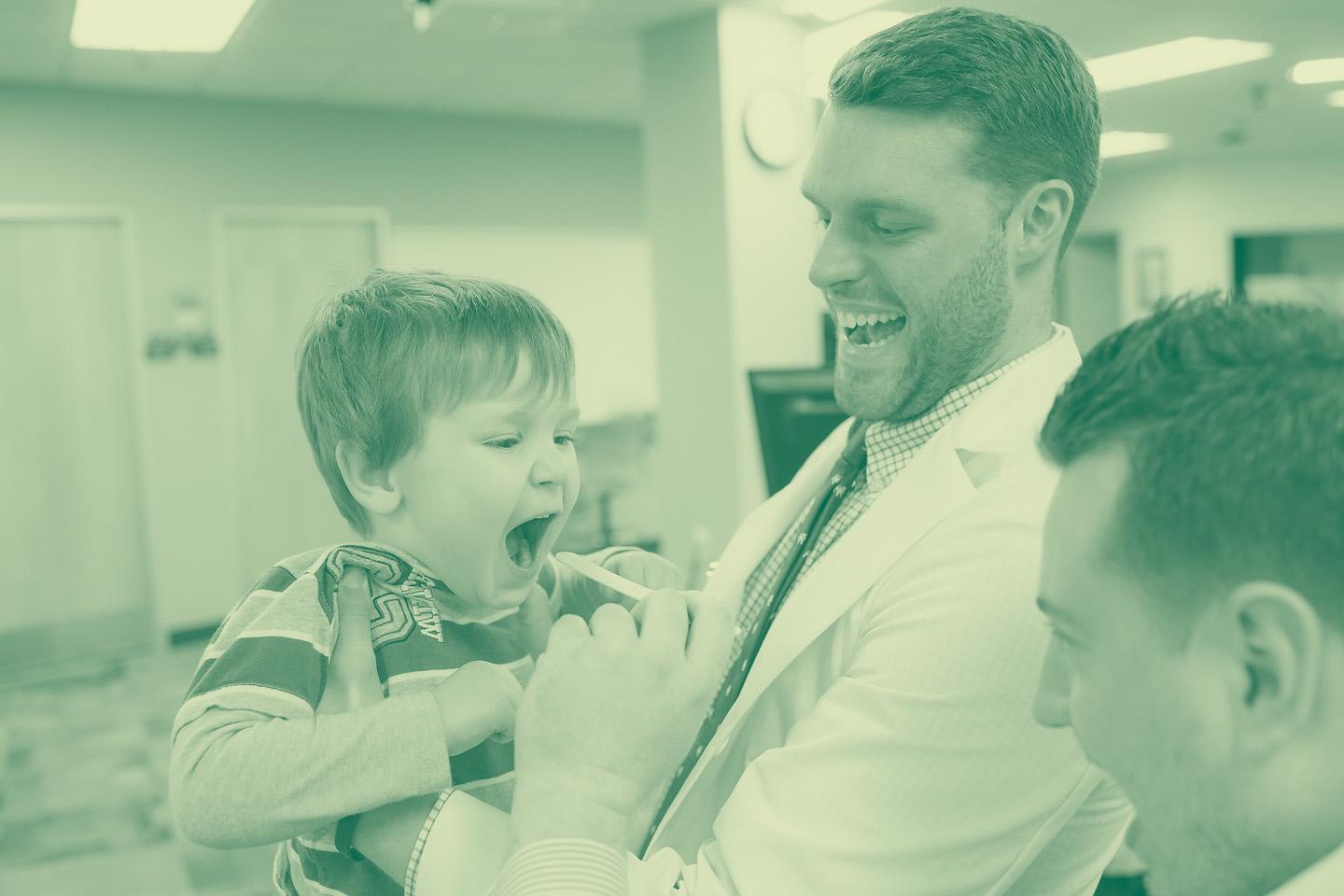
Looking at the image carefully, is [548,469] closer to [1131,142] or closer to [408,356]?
[408,356]

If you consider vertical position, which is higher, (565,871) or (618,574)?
(618,574)

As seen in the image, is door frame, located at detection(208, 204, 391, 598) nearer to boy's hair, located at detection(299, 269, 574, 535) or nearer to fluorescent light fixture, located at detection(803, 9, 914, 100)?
fluorescent light fixture, located at detection(803, 9, 914, 100)

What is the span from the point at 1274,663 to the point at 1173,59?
7197 mm

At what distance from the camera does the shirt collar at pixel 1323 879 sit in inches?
21.6

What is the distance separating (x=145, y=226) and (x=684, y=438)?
10.7ft

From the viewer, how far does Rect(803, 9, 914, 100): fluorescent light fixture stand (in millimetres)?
5305

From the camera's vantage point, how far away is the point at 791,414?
2502 millimetres

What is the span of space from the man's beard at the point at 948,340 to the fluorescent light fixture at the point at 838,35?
4.03 meters

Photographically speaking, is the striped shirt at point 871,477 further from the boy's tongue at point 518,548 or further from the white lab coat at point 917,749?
the boy's tongue at point 518,548

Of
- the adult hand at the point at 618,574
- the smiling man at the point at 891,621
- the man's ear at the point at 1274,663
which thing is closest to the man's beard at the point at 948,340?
the smiling man at the point at 891,621

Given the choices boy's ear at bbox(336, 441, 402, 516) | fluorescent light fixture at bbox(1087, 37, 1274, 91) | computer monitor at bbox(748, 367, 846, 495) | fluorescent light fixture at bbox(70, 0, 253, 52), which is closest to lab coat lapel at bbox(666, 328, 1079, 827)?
boy's ear at bbox(336, 441, 402, 516)

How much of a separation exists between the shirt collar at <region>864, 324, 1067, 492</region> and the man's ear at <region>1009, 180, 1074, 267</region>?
0.10m

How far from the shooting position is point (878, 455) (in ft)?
4.05

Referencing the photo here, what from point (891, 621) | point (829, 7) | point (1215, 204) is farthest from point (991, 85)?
point (1215, 204)
